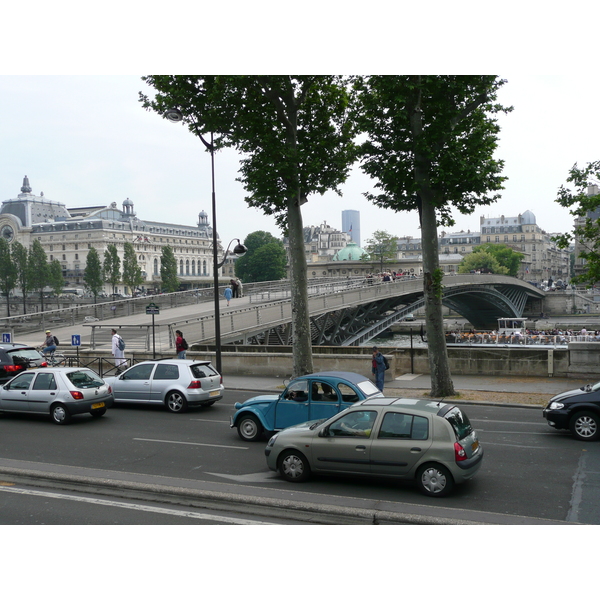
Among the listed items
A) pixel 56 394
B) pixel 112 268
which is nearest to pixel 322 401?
pixel 56 394

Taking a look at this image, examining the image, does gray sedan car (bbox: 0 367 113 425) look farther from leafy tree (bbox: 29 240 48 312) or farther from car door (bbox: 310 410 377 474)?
leafy tree (bbox: 29 240 48 312)

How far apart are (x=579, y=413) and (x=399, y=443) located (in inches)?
217

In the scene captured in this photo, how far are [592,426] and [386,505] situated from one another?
20.6 feet

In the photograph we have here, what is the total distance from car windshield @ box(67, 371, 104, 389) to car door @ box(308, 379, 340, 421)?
20.9 feet

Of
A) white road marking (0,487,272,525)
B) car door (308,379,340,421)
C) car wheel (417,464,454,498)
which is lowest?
white road marking (0,487,272,525)

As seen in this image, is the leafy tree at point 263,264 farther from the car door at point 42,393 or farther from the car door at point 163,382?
the car door at point 42,393

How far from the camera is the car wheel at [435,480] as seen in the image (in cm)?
874

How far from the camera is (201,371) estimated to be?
656 inches

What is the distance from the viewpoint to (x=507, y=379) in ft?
71.2

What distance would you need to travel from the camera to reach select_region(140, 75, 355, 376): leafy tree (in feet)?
63.5

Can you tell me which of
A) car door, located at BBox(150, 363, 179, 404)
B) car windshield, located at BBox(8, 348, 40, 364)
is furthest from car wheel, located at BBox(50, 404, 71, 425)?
car windshield, located at BBox(8, 348, 40, 364)

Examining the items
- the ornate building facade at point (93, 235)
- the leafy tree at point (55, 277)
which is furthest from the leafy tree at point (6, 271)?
the ornate building facade at point (93, 235)

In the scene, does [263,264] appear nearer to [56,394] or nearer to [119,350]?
[119,350]

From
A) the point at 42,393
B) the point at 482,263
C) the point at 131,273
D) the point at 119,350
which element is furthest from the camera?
the point at 482,263
